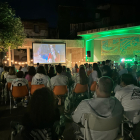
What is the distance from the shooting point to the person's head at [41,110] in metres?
1.50

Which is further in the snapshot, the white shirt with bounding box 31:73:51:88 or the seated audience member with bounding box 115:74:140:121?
the white shirt with bounding box 31:73:51:88

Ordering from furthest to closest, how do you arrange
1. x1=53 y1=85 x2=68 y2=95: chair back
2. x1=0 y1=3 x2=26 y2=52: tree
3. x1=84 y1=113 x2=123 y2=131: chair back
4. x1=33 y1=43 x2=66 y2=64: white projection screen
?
x1=33 y1=43 x2=66 y2=64: white projection screen
x1=0 y1=3 x2=26 y2=52: tree
x1=53 y1=85 x2=68 y2=95: chair back
x1=84 y1=113 x2=123 y2=131: chair back

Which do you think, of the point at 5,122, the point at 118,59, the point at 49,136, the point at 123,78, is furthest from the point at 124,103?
the point at 118,59

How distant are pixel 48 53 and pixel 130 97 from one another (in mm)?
11033

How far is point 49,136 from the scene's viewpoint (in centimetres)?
152

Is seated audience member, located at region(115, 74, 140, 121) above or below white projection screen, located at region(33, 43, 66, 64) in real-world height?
below

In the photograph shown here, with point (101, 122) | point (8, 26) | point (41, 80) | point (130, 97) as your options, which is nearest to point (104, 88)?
point (101, 122)

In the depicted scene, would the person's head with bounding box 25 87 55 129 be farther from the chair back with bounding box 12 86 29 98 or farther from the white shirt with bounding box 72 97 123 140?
the chair back with bounding box 12 86 29 98

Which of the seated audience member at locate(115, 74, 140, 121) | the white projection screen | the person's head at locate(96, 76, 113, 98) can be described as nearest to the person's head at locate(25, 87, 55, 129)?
the person's head at locate(96, 76, 113, 98)

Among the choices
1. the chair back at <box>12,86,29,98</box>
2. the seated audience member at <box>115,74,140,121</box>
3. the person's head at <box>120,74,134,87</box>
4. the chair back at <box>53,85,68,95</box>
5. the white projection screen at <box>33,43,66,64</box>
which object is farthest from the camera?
the white projection screen at <box>33,43,66,64</box>

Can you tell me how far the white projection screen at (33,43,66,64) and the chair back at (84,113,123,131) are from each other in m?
11.4

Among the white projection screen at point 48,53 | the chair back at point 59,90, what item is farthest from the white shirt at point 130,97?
the white projection screen at point 48,53

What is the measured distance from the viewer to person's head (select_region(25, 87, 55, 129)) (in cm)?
150

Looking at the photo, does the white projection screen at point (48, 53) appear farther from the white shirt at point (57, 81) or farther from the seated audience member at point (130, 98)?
the seated audience member at point (130, 98)
